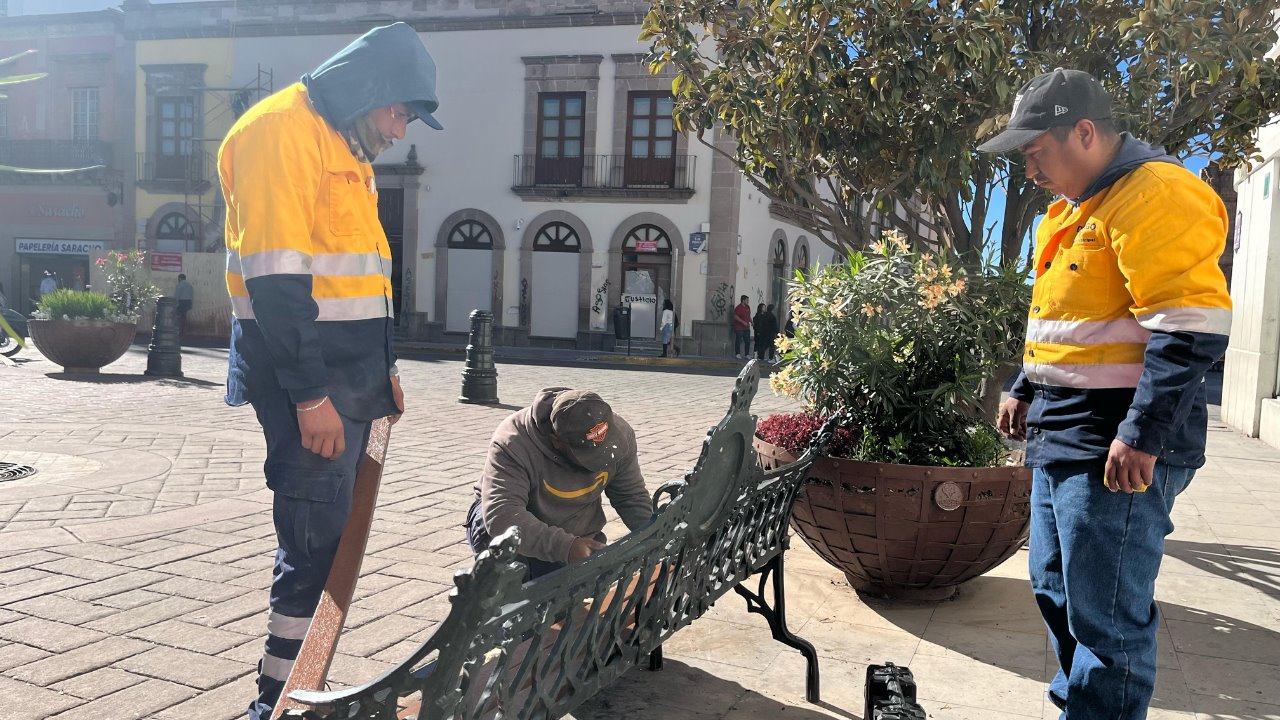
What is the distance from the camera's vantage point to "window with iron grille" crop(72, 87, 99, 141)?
3128cm

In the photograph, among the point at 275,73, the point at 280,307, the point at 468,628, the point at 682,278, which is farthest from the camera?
the point at 275,73

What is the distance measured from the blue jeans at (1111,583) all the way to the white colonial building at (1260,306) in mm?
8928

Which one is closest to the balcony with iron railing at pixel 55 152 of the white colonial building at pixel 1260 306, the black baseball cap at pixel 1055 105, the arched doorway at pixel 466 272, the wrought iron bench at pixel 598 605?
the arched doorway at pixel 466 272

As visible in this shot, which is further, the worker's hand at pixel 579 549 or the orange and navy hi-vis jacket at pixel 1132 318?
the worker's hand at pixel 579 549

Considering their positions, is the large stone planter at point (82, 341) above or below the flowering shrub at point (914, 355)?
below

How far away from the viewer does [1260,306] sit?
10.8 meters

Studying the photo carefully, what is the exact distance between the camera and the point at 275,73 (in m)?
28.6

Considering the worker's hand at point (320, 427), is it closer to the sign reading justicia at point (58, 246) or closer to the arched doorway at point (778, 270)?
the arched doorway at point (778, 270)

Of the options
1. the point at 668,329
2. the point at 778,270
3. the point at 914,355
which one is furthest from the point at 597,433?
the point at 778,270

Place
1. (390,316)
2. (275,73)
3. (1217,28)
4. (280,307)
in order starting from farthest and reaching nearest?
(275,73) < (1217,28) < (390,316) < (280,307)

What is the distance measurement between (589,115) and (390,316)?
80.2 feet

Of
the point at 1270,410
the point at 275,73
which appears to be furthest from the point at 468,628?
the point at 275,73

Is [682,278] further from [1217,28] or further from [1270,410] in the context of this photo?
[1217,28]

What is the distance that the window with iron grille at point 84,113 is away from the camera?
31281mm
